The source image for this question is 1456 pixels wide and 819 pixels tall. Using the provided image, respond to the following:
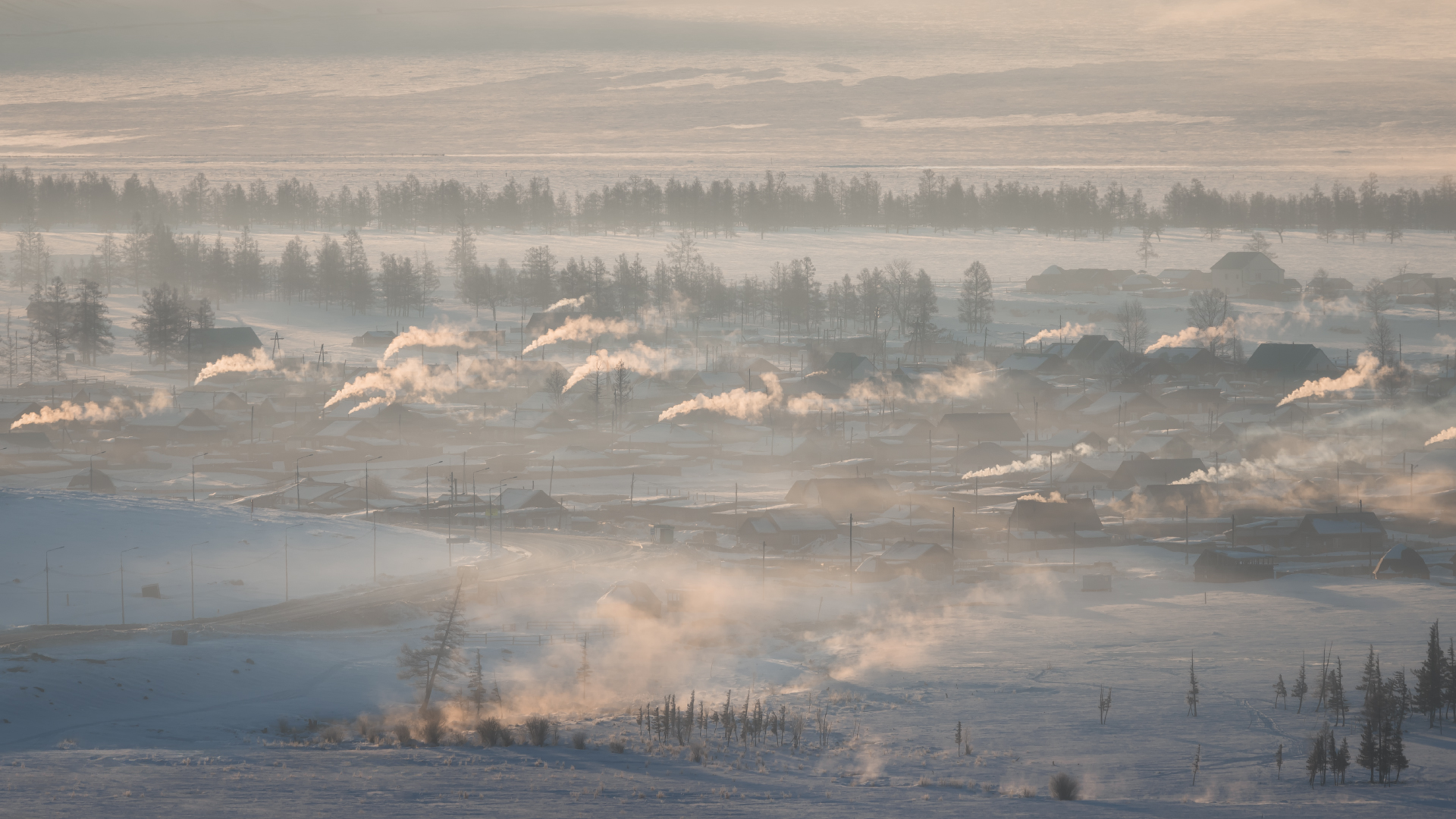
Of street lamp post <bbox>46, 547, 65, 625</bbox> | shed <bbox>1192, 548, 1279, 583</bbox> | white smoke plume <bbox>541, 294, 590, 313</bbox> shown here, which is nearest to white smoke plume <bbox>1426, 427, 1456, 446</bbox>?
shed <bbox>1192, 548, 1279, 583</bbox>

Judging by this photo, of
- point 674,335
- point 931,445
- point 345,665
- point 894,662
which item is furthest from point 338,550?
point 674,335

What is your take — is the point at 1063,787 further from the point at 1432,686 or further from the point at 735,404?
the point at 735,404

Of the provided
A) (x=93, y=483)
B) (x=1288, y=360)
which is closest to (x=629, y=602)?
(x=93, y=483)

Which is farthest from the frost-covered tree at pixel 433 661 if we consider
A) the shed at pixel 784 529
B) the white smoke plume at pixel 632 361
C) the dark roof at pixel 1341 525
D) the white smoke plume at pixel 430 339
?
the white smoke plume at pixel 430 339

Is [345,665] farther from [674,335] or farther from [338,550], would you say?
[674,335]

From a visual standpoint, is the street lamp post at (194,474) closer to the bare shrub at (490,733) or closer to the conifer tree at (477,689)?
the conifer tree at (477,689)

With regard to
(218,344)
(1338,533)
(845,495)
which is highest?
(218,344)
